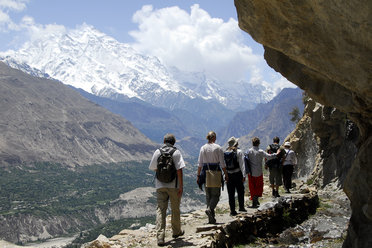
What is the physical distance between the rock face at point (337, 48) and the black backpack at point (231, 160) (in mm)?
3342

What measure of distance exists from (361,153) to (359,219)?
1.54 m

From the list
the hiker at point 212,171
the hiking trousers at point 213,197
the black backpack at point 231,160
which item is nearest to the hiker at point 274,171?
the black backpack at point 231,160

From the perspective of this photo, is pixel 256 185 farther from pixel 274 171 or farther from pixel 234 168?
pixel 274 171

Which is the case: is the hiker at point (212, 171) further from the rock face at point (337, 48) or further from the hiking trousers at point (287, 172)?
the hiking trousers at point (287, 172)

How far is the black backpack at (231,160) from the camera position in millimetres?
12430

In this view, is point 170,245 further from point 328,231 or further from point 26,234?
point 26,234

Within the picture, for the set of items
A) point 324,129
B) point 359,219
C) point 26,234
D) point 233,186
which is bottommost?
point 26,234

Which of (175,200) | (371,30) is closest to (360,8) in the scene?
(371,30)

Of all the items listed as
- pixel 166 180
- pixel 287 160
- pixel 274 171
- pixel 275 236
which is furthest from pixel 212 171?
pixel 287 160

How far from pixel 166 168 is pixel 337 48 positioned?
16.4 feet

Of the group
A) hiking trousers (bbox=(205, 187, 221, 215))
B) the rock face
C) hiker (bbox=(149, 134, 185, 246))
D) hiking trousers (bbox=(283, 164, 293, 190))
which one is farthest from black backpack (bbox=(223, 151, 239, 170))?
hiking trousers (bbox=(283, 164, 293, 190))

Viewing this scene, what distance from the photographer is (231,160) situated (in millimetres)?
12422

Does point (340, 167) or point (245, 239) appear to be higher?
point (340, 167)

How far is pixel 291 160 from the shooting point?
57.9 ft
